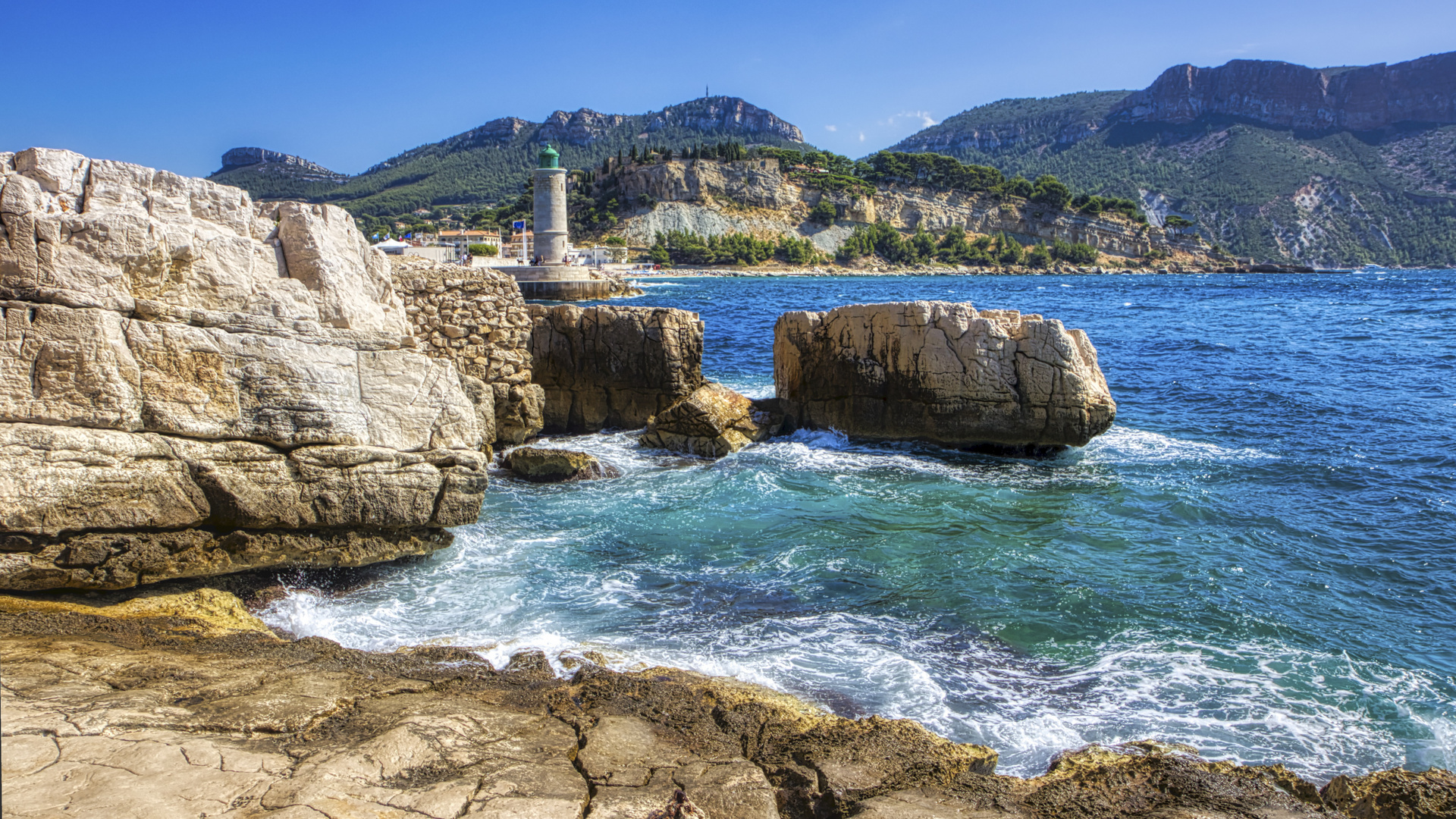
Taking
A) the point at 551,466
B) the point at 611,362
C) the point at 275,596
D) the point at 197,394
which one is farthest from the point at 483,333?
the point at 275,596

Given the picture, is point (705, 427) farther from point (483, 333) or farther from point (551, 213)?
point (551, 213)

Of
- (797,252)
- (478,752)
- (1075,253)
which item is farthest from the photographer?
(1075,253)

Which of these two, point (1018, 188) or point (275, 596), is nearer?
point (275, 596)

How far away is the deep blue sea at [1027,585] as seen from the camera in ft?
17.9

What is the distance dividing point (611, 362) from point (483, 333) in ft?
8.88

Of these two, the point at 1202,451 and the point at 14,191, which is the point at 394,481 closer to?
the point at 14,191

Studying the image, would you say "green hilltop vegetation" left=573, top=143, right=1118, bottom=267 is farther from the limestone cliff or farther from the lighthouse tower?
the lighthouse tower

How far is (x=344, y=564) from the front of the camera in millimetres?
7012

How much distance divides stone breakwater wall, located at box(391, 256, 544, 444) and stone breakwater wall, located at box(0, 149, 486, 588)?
3.10 m

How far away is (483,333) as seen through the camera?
37.8ft

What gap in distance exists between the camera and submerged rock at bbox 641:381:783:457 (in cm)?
1254

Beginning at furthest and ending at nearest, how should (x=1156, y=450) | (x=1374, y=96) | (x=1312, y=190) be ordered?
(x=1374, y=96) → (x=1312, y=190) → (x=1156, y=450)

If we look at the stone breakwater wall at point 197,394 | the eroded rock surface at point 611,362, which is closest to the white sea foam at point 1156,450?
the eroded rock surface at point 611,362

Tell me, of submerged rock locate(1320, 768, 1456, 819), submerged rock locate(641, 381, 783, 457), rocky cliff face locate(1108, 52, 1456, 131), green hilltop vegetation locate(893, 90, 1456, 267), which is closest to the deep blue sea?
submerged rock locate(641, 381, 783, 457)
